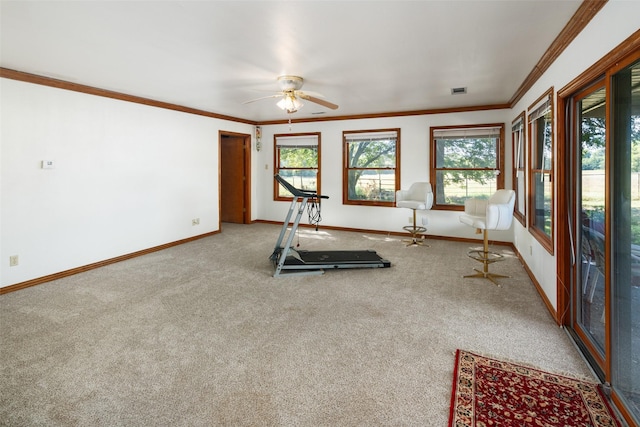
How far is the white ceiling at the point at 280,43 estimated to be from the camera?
2.43m

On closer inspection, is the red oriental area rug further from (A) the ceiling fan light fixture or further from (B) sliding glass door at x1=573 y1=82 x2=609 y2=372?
(A) the ceiling fan light fixture

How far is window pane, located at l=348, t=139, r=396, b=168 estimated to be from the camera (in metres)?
6.86

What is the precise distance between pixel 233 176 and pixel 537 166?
20.2 ft

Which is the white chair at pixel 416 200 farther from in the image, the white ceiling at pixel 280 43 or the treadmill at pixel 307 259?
the white ceiling at pixel 280 43

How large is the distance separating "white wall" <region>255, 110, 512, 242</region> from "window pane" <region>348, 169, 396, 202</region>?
215mm

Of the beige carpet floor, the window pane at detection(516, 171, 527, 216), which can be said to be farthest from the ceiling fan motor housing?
the window pane at detection(516, 171, 527, 216)

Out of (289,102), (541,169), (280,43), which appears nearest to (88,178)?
(289,102)

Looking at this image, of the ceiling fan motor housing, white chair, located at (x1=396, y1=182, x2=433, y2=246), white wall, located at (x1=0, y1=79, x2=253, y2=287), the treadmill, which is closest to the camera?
white wall, located at (x1=0, y1=79, x2=253, y2=287)

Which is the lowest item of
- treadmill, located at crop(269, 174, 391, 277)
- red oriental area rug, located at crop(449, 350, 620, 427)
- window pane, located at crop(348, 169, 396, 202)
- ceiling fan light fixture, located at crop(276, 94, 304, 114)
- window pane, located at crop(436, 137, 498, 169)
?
red oriental area rug, located at crop(449, 350, 620, 427)

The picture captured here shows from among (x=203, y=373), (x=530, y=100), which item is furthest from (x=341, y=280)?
(x=530, y=100)

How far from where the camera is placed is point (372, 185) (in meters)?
7.11

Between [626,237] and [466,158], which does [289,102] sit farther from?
[466,158]

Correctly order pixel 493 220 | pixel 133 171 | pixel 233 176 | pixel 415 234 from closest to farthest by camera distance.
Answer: pixel 493 220
pixel 133 171
pixel 415 234
pixel 233 176

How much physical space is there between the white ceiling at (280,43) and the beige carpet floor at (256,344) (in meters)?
2.43
